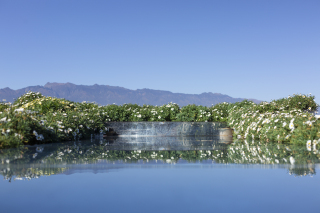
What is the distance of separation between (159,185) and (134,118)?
28.7 feet

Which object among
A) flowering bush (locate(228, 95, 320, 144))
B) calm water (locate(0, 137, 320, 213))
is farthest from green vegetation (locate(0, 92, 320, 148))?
calm water (locate(0, 137, 320, 213))

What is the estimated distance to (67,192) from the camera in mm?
2557

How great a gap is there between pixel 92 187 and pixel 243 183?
58.4 inches

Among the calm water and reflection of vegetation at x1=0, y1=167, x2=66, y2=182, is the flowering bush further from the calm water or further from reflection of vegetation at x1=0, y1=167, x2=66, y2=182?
reflection of vegetation at x1=0, y1=167, x2=66, y2=182

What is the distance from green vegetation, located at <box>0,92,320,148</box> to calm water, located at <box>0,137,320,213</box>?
2009 mm

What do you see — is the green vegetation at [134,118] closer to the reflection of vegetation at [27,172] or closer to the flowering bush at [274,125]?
the flowering bush at [274,125]

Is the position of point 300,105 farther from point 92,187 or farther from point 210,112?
point 92,187

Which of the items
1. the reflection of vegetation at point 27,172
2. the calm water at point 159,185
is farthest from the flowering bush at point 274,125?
the reflection of vegetation at point 27,172

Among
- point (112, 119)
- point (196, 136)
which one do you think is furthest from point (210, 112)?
point (112, 119)

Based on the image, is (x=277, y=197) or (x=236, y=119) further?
(x=236, y=119)

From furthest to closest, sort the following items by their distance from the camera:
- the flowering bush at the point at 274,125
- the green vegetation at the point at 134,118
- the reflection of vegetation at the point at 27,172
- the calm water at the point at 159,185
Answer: the flowering bush at the point at 274,125
the green vegetation at the point at 134,118
the reflection of vegetation at the point at 27,172
the calm water at the point at 159,185

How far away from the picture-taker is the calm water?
2.21 m

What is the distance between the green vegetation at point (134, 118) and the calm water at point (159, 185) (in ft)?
6.59

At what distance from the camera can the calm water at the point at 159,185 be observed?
7.27 ft
